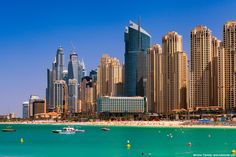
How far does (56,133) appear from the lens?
132 metres

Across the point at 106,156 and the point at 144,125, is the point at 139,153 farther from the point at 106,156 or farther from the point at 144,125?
the point at 144,125

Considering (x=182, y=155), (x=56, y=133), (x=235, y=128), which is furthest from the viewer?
(x=235, y=128)

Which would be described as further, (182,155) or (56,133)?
(56,133)

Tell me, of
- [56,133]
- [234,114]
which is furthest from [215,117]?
[56,133]

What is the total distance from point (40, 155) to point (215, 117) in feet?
453

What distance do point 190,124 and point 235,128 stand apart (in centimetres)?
2164

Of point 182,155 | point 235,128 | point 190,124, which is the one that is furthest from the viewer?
point 190,124

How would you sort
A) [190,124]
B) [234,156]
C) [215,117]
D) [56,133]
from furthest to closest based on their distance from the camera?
[215,117]
[190,124]
[56,133]
[234,156]

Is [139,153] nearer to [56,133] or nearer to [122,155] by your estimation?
[122,155]

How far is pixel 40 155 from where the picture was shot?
219ft

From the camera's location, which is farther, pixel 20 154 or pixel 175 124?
pixel 175 124

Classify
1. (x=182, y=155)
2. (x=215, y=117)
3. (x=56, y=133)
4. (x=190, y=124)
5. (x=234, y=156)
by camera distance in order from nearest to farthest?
(x=234, y=156) < (x=182, y=155) < (x=56, y=133) < (x=190, y=124) < (x=215, y=117)

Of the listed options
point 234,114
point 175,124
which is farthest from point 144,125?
point 234,114

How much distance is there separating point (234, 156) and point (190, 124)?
389ft
